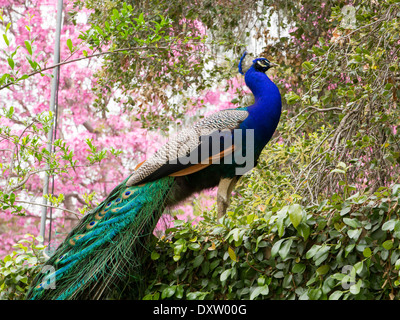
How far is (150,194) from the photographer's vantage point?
2740 millimetres

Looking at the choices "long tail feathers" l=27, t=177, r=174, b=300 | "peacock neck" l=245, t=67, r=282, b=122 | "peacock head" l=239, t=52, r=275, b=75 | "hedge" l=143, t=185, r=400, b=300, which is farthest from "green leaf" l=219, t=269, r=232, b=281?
"peacock head" l=239, t=52, r=275, b=75

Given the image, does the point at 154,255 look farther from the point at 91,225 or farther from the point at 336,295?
the point at 336,295

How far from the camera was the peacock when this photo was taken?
97.9 inches

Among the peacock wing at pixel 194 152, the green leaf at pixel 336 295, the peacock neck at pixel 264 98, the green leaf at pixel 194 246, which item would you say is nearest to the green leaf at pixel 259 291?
the green leaf at pixel 336 295

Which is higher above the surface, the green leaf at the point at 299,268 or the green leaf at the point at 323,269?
the green leaf at the point at 323,269

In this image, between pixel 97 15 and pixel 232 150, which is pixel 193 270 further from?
pixel 97 15

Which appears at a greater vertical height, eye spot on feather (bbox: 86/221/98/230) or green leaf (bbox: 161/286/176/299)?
Answer: eye spot on feather (bbox: 86/221/98/230)

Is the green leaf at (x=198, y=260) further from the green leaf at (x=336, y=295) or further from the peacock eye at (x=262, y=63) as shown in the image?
the peacock eye at (x=262, y=63)

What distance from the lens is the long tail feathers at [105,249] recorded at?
2.47m

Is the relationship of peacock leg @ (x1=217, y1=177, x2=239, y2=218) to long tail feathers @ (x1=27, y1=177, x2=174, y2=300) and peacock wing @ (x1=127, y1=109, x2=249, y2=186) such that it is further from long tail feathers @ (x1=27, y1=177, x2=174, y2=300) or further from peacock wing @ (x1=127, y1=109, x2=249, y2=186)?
long tail feathers @ (x1=27, y1=177, x2=174, y2=300)

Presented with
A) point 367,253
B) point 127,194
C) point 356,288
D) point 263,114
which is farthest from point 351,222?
point 127,194
